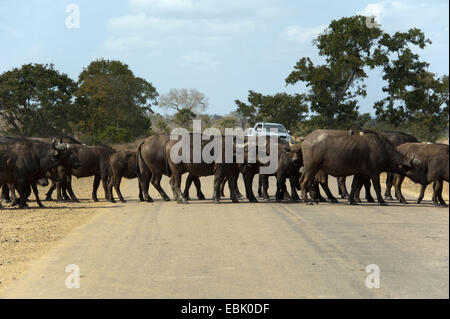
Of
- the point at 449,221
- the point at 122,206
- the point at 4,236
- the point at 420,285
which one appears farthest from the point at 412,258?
the point at 122,206

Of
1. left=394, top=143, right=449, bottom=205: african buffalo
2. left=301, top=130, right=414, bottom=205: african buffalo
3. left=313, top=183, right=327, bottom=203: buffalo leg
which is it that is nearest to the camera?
left=394, top=143, right=449, bottom=205: african buffalo

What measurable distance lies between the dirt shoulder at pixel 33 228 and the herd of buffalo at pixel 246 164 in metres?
0.93

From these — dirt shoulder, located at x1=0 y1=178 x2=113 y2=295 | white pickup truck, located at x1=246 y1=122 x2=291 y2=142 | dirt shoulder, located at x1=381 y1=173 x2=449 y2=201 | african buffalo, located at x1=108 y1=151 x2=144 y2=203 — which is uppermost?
white pickup truck, located at x1=246 y1=122 x2=291 y2=142

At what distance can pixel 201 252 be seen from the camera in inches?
448

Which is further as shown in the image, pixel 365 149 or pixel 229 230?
pixel 365 149

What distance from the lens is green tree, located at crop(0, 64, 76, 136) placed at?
50.7 m

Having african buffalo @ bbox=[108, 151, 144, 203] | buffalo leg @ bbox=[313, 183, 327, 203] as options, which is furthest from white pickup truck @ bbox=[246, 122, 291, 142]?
buffalo leg @ bbox=[313, 183, 327, 203]

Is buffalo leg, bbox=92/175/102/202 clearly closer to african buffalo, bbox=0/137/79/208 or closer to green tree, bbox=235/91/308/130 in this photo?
african buffalo, bbox=0/137/79/208

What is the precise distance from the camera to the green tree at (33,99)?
50688 millimetres

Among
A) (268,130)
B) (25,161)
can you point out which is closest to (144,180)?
(25,161)

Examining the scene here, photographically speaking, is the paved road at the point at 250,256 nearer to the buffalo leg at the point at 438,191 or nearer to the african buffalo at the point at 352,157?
the buffalo leg at the point at 438,191

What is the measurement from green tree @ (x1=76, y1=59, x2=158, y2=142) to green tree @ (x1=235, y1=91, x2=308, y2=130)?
1003 cm

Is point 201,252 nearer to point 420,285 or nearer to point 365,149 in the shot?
point 420,285

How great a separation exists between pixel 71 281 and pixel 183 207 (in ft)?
31.7
